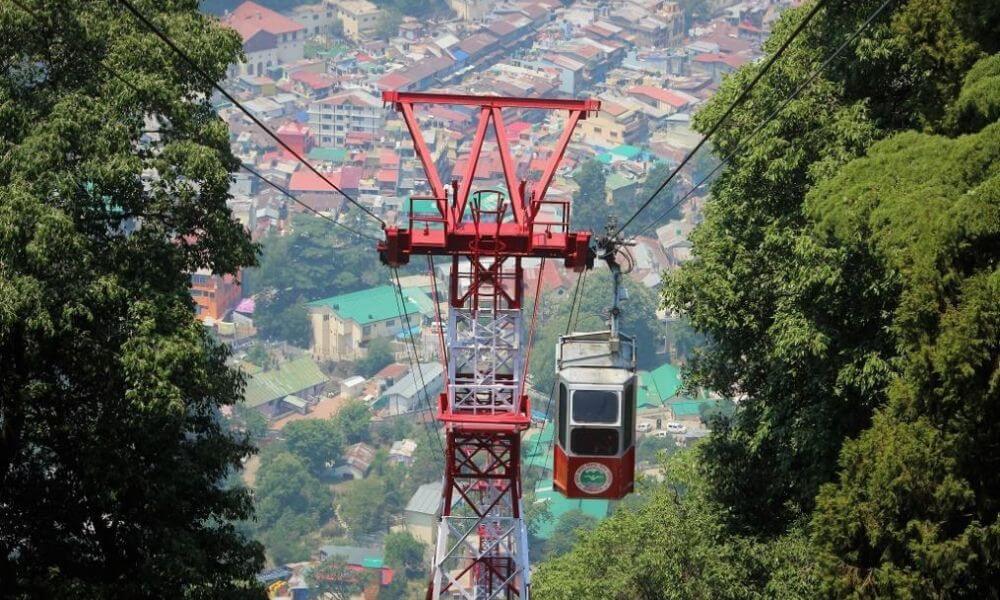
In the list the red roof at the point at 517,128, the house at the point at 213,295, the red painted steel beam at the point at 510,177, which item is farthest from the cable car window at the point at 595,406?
the red roof at the point at 517,128

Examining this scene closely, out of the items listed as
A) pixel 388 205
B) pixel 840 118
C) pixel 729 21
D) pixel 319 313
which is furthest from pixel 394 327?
pixel 840 118

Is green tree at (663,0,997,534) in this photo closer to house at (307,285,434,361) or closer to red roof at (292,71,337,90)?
house at (307,285,434,361)

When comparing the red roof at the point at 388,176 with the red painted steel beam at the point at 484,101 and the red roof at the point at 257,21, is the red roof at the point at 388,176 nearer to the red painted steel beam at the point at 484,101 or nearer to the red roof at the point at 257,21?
the red roof at the point at 257,21

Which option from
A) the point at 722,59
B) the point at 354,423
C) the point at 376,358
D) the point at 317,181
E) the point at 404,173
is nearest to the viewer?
the point at 354,423

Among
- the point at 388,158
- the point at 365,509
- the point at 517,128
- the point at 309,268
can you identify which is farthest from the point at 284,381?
the point at 517,128

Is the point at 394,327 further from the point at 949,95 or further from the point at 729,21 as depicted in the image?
the point at 949,95

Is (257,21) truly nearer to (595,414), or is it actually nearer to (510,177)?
(510,177)

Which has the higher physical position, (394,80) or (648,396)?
(394,80)

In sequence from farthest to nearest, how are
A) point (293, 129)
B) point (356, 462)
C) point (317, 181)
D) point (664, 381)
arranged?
1. point (293, 129)
2. point (317, 181)
3. point (664, 381)
4. point (356, 462)
